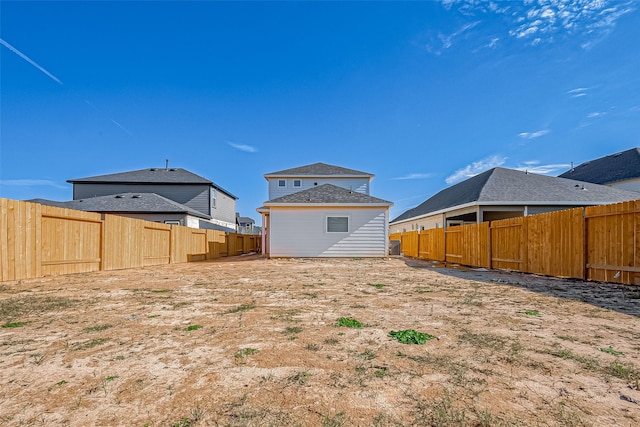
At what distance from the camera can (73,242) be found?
26.3 feet

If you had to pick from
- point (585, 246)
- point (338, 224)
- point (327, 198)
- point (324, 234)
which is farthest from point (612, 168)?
point (324, 234)

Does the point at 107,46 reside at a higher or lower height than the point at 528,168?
higher

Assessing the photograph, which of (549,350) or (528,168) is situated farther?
(528,168)

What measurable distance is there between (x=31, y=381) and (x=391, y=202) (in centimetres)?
1423

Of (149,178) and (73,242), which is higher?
(149,178)

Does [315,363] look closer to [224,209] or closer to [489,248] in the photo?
[489,248]

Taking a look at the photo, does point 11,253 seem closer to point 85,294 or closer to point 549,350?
point 85,294

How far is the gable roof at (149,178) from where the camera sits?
23297 millimetres

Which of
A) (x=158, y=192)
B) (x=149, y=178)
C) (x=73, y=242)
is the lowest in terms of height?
(x=73, y=242)

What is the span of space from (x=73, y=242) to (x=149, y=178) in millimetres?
17716

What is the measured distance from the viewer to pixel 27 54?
50.2 feet

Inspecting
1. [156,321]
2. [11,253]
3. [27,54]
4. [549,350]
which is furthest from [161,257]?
[27,54]

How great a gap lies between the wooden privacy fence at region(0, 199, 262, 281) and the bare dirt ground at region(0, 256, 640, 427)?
2407 mm

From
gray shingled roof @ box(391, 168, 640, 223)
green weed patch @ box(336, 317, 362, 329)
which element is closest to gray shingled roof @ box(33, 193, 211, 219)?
gray shingled roof @ box(391, 168, 640, 223)
